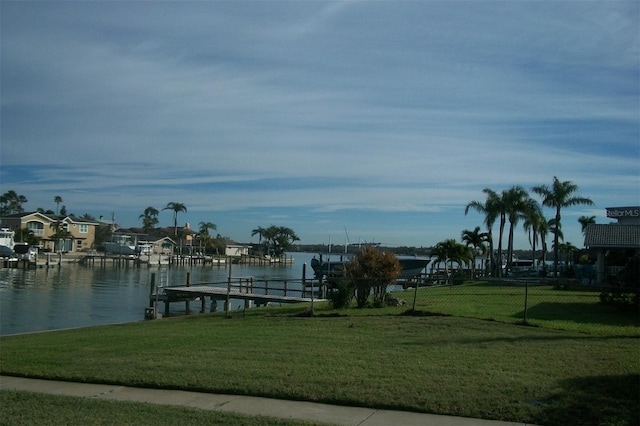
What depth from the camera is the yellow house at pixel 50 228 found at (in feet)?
344

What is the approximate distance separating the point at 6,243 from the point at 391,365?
9219 cm

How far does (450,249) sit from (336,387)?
4623 centimetres

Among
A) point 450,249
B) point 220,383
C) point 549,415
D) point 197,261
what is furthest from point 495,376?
point 197,261

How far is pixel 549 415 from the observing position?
8188 millimetres

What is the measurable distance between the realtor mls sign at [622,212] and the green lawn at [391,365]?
33.1m

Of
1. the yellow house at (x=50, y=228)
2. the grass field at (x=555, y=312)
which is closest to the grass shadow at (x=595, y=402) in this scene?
the grass field at (x=555, y=312)

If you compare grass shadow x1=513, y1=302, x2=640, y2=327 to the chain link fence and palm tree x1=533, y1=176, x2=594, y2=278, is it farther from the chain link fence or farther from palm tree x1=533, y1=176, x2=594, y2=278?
palm tree x1=533, y1=176, x2=594, y2=278

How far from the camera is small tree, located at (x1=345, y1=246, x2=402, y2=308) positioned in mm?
23953

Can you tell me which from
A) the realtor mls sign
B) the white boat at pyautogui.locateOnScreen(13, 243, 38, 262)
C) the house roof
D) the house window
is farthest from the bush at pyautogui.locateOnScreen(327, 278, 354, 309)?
the house window

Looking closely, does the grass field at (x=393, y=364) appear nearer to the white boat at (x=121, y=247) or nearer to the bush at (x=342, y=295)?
the bush at (x=342, y=295)

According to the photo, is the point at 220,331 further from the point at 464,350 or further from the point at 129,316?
the point at 129,316

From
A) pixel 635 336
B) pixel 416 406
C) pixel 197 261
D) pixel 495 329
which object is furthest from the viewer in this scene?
pixel 197 261

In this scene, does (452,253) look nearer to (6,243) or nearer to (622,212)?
(622,212)

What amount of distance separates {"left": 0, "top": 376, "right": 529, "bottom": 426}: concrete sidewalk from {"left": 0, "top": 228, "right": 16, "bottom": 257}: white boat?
284ft
